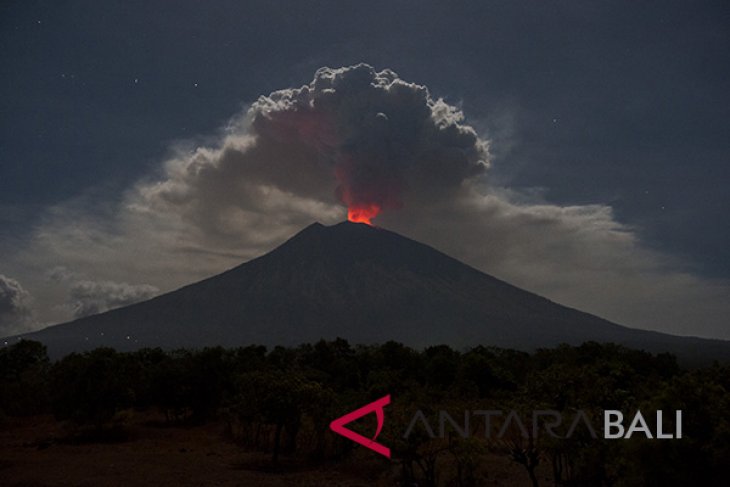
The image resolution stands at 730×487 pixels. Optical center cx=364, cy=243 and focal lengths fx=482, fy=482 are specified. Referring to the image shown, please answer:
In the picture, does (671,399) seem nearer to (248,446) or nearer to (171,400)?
(248,446)

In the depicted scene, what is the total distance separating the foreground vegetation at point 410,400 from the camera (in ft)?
39.0

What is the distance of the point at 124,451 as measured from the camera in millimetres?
29516

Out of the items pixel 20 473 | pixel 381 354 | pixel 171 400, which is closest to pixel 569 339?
pixel 381 354

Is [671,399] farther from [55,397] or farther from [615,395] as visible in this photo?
[55,397]

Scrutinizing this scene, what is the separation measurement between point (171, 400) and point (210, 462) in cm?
1541

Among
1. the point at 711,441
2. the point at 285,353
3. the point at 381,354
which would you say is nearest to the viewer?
the point at 711,441

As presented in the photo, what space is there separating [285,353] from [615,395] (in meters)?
47.0

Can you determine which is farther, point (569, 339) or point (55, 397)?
point (569, 339)

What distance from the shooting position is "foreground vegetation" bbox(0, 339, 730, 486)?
11896 millimetres

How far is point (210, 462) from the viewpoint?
27172 mm

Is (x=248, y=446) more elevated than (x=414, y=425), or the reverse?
(x=414, y=425)

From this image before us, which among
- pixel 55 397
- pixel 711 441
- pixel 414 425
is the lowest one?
pixel 55 397

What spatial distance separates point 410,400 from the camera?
26.5m

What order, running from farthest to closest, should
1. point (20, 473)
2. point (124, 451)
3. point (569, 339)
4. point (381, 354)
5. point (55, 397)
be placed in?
point (569, 339)
point (381, 354)
point (55, 397)
point (124, 451)
point (20, 473)
